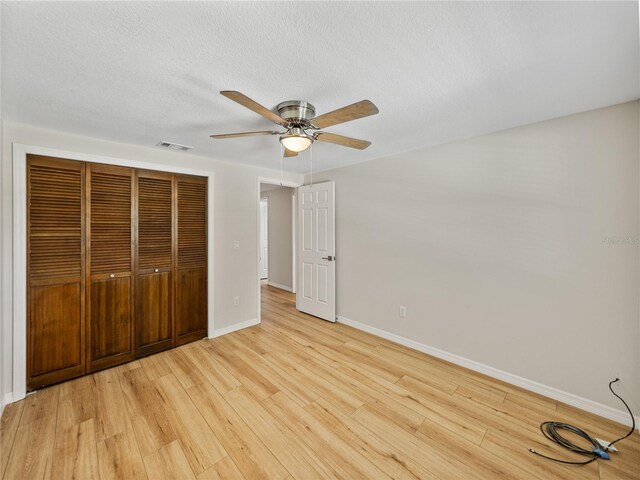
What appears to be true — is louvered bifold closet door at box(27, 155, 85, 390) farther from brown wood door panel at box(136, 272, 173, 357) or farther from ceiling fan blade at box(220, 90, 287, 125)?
ceiling fan blade at box(220, 90, 287, 125)

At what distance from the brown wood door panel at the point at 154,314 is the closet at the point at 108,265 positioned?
0.4 inches

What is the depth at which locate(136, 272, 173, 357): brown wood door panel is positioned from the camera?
9.24 feet

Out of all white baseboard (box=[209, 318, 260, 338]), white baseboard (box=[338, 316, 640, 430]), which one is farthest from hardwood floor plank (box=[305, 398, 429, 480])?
white baseboard (box=[209, 318, 260, 338])

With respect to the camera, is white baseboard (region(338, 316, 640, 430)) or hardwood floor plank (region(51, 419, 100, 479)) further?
white baseboard (region(338, 316, 640, 430))

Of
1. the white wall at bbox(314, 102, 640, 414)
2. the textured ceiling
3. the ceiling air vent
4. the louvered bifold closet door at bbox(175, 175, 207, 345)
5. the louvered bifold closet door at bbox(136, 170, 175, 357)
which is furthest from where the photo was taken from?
the louvered bifold closet door at bbox(175, 175, 207, 345)

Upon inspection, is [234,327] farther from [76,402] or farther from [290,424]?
[290,424]

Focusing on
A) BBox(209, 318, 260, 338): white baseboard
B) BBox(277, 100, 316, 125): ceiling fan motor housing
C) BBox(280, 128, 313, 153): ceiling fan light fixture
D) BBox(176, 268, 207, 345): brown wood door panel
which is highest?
BBox(277, 100, 316, 125): ceiling fan motor housing

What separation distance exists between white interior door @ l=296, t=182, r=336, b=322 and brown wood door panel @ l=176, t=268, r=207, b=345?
159cm

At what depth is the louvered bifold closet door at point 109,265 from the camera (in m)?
2.51

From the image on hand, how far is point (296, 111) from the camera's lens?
178 centimetres

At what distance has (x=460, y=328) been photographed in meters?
2.67

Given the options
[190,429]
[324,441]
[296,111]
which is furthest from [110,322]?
[296,111]

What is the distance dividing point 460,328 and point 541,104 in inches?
83.4

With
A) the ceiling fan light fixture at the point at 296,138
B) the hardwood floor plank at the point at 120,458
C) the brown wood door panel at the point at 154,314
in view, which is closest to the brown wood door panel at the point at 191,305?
the brown wood door panel at the point at 154,314
